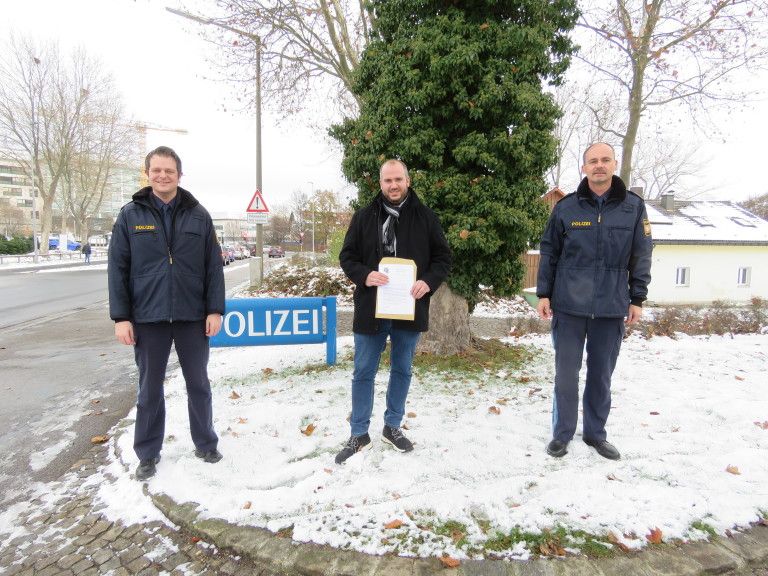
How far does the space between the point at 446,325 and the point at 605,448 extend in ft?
8.42

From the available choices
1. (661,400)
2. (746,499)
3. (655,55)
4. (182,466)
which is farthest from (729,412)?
(655,55)

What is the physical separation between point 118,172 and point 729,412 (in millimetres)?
54835

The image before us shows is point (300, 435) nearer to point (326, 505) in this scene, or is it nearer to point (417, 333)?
point (326, 505)

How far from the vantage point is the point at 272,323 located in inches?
201

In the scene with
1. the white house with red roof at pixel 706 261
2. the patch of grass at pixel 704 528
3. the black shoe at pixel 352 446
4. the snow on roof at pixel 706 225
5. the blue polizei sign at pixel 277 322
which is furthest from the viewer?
the snow on roof at pixel 706 225

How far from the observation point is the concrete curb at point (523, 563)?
6.93 ft

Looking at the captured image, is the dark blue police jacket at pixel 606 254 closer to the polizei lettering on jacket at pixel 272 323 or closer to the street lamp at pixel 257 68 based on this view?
the polizei lettering on jacket at pixel 272 323

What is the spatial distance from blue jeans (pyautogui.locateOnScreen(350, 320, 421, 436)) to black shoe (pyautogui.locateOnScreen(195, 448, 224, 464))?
0.97m

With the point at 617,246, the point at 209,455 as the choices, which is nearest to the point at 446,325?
the point at 617,246

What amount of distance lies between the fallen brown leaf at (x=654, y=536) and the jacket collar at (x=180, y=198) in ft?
10.9

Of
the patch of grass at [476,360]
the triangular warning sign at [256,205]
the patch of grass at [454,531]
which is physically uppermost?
the triangular warning sign at [256,205]

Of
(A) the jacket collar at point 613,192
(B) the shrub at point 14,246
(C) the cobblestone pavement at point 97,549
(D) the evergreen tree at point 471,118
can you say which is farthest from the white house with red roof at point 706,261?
(B) the shrub at point 14,246

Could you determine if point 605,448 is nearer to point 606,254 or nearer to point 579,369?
point 579,369

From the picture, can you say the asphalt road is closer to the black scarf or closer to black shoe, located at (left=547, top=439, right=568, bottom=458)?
the black scarf
